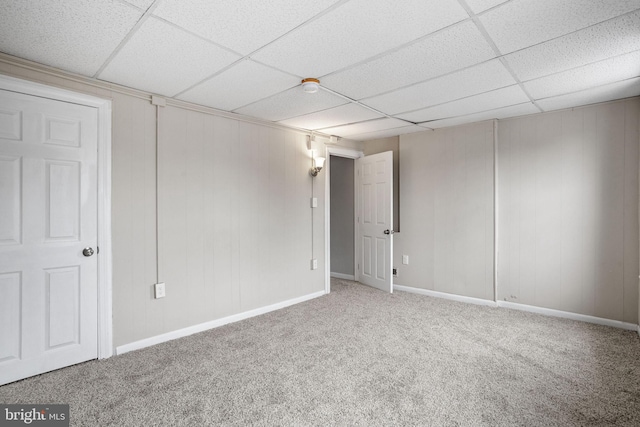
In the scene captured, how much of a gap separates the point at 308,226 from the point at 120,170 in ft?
7.44

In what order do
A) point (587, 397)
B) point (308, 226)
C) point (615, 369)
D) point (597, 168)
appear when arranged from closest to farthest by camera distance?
point (587, 397) < point (615, 369) < point (597, 168) < point (308, 226)

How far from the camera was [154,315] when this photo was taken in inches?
116

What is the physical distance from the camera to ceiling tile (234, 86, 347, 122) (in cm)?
295

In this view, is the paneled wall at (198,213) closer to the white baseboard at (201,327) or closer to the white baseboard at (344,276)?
the white baseboard at (201,327)

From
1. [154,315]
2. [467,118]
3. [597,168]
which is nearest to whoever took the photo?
[154,315]

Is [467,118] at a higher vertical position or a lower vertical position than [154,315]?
higher

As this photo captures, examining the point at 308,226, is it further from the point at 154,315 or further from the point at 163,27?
the point at 163,27

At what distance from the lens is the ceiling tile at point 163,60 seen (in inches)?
75.9

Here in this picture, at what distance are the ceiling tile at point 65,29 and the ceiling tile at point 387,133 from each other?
3275 mm

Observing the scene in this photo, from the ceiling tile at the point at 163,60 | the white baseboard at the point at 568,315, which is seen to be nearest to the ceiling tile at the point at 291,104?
the ceiling tile at the point at 163,60

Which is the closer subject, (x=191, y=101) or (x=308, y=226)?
(x=191, y=101)

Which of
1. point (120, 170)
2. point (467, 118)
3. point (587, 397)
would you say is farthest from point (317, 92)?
point (587, 397)

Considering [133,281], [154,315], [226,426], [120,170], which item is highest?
[120,170]

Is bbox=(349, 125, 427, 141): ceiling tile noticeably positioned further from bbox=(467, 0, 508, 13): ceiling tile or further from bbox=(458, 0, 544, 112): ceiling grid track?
bbox=(467, 0, 508, 13): ceiling tile
